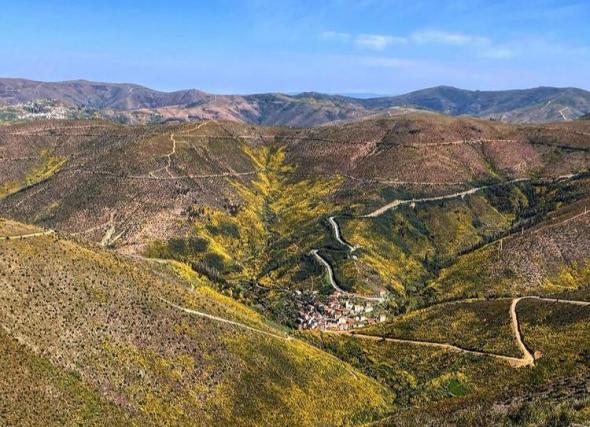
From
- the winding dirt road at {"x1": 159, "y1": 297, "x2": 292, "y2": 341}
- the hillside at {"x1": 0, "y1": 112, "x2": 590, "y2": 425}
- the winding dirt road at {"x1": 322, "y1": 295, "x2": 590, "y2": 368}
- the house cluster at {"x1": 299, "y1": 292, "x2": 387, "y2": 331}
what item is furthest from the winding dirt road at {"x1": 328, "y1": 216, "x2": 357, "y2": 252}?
the winding dirt road at {"x1": 159, "y1": 297, "x2": 292, "y2": 341}

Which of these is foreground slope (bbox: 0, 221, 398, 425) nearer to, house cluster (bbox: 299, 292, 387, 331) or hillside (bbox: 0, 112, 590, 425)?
hillside (bbox: 0, 112, 590, 425)

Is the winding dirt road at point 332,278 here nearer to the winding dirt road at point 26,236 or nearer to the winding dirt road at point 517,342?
the winding dirt road at point 517,342

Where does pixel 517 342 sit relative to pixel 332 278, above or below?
above

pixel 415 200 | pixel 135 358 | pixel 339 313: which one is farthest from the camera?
pixel 415 200

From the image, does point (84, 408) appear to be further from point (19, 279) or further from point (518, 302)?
point (518, 302)

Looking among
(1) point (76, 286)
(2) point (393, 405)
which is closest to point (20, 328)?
(1) point (76, 286)

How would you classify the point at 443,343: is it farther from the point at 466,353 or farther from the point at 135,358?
the point at 135,358

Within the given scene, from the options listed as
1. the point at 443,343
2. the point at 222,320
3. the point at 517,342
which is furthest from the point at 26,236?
the point at 517,342
